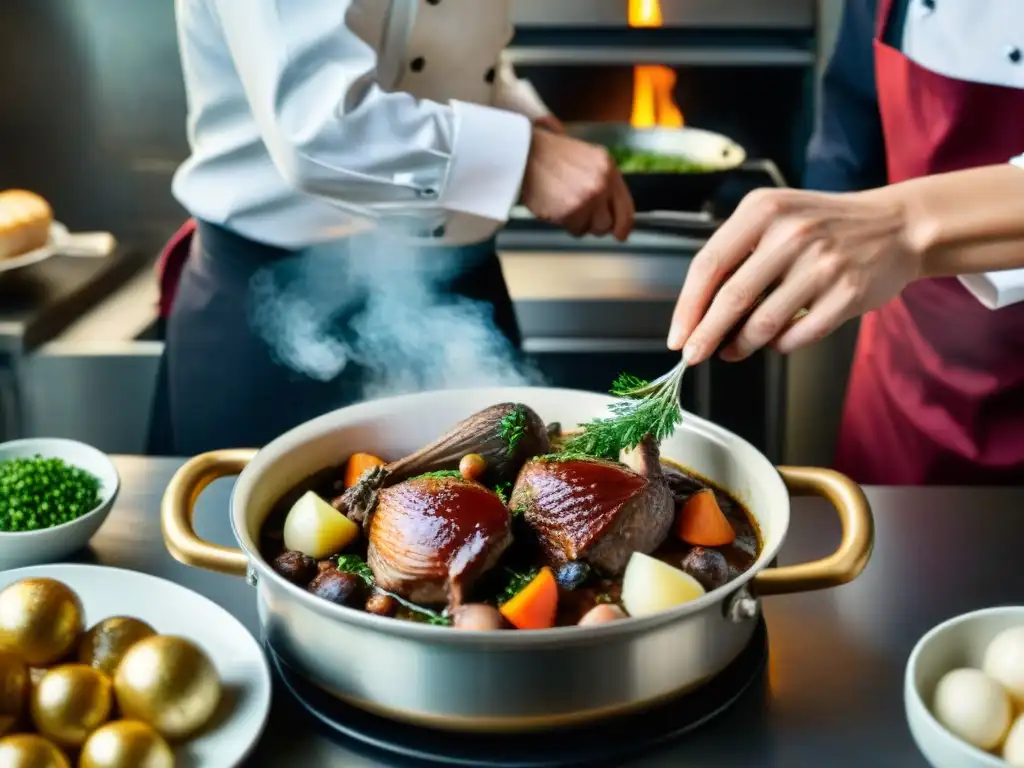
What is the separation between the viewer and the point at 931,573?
124 centimetres

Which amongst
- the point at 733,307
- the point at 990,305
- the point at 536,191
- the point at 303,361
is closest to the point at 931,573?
the point at 733,307

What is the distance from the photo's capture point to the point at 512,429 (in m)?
1.16

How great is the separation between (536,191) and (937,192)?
633 mm

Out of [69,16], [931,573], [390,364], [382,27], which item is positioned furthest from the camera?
[69,16]

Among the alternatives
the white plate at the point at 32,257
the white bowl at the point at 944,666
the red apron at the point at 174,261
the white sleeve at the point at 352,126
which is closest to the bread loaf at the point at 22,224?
the white plate at the point at 32,257

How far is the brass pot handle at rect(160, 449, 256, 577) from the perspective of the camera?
1021 millimetres

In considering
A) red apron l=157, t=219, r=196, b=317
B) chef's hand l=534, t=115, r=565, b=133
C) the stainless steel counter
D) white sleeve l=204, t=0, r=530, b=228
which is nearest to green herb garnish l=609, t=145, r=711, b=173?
chef's hand l=534, t=115, r=565, b=133

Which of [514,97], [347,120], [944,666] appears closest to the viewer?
[944,666]

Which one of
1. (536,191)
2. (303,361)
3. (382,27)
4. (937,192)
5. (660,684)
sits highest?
(382,27)

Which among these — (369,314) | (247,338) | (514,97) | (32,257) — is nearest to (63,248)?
(32,257)

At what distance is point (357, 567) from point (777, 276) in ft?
1.64

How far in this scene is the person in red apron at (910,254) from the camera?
1137 millimetres

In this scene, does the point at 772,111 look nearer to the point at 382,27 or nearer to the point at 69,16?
the point at 382,27

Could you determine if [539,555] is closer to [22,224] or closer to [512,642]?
[512,642]
